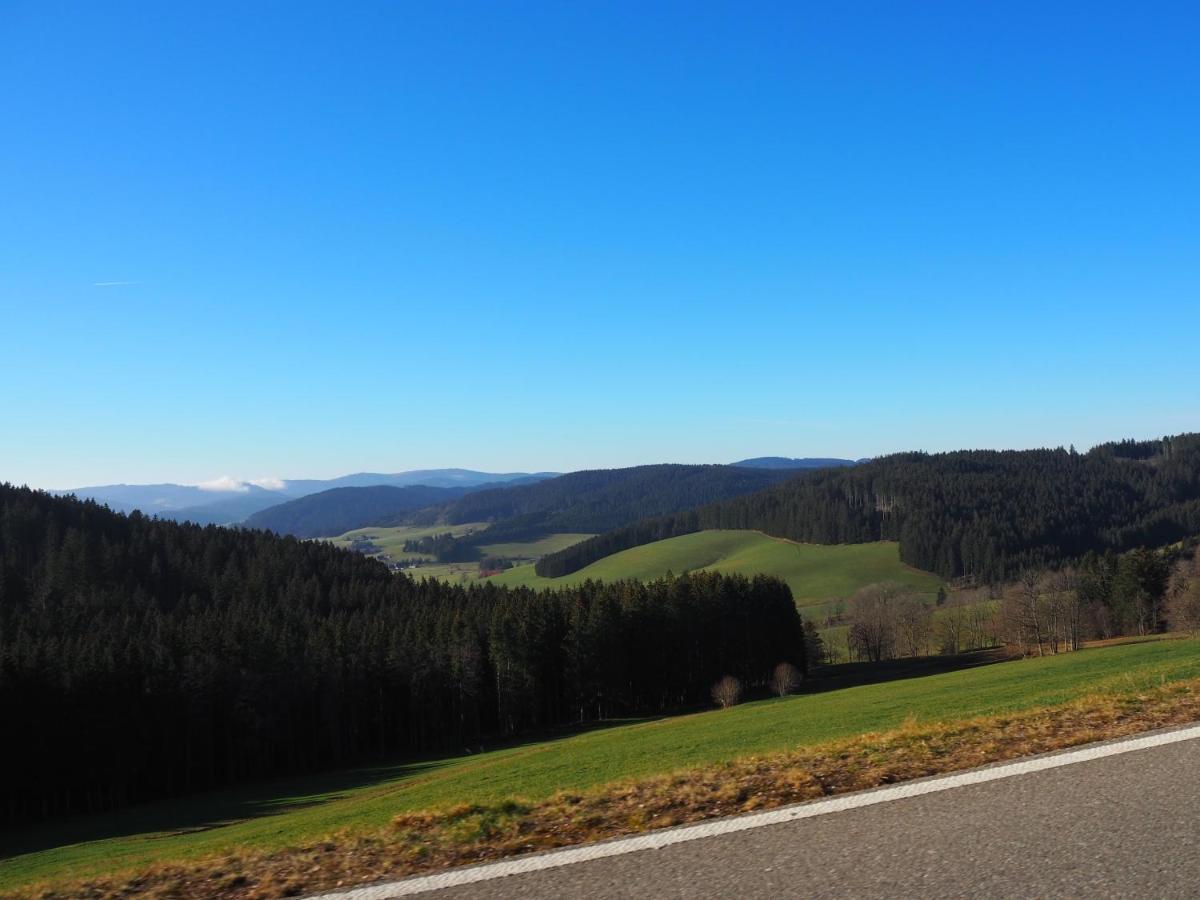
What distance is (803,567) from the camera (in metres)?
172

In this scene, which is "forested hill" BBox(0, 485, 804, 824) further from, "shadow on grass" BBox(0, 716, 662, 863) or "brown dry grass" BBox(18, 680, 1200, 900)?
"brown dry grass" BBox(18, 680, 1200, 900)

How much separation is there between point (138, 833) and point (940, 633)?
98.0 m

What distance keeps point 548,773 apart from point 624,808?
71.0ft

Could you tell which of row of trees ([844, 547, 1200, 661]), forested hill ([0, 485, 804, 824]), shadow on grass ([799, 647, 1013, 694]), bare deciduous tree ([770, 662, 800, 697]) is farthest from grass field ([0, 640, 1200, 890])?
row of trees ([844, 547, 1200, 661])

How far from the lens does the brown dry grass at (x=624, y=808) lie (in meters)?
6.95

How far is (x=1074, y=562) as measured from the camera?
493 ft

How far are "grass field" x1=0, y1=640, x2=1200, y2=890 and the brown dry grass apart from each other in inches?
211

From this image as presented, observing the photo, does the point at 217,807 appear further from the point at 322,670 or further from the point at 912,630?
the point at 912,630

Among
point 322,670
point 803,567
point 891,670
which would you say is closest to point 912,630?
point 891,670

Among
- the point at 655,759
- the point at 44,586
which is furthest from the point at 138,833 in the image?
the point at 44,586

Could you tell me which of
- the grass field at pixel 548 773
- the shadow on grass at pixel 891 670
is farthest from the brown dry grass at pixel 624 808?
the shadow on grass at pixel 891 670

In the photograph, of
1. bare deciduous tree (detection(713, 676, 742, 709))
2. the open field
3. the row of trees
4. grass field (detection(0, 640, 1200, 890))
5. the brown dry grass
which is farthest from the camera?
the open field

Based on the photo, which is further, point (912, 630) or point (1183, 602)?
point (912, 630)

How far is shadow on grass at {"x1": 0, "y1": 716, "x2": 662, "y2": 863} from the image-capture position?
40.1 m
